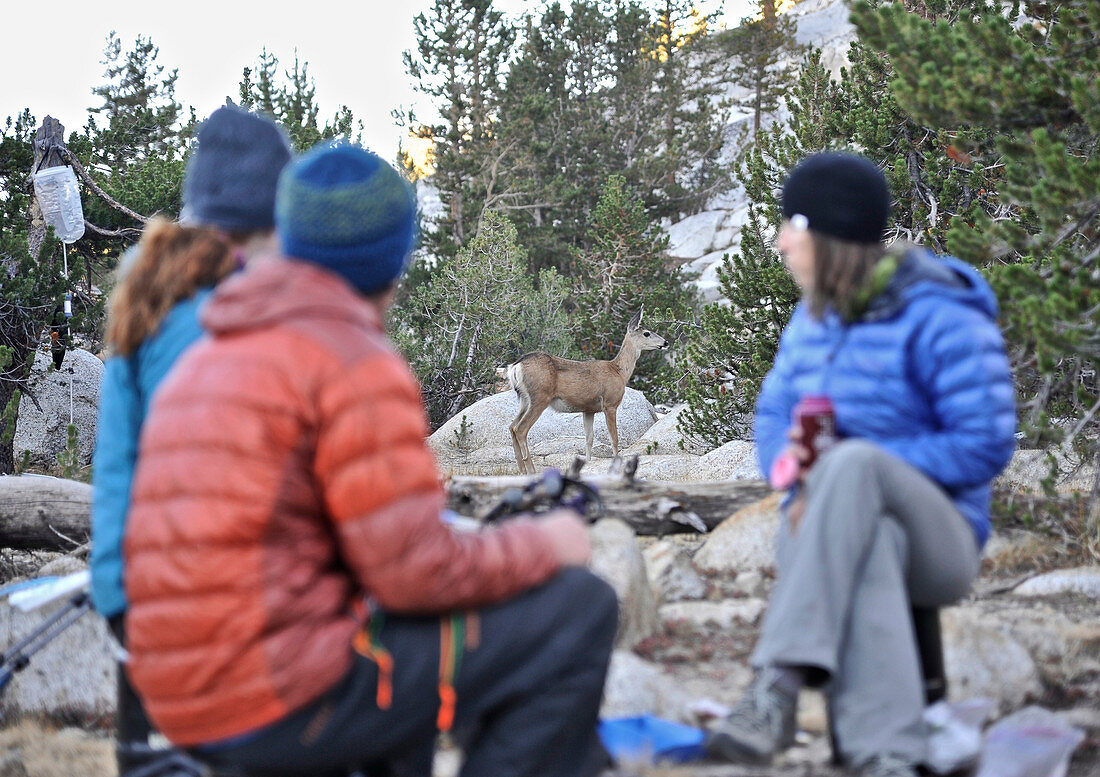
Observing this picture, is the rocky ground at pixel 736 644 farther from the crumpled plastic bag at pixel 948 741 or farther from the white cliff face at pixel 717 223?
the white cliff face at pixel 717 223

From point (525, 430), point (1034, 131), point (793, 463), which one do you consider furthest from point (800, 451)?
point (525, 430)

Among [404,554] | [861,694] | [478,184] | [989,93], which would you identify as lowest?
[861,694]

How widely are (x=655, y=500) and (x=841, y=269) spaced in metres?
2.57

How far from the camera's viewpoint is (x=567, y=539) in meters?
2.04

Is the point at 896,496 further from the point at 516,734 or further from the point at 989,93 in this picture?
the point at 989,93

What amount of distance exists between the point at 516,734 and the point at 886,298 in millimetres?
1619

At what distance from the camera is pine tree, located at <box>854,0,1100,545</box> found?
4172 mm

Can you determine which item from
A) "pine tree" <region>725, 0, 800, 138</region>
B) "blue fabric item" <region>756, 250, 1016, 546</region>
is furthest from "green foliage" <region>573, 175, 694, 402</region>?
"pine tree" <region>725, 0, 800, 138</region>

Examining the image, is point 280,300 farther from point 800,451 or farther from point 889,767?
point 889,767

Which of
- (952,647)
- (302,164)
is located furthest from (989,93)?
(302,164)

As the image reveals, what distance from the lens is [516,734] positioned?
6.46 feet

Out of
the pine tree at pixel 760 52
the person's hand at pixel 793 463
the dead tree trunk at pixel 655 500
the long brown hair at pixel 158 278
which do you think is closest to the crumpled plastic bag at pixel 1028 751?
the person's hand at pixel 793 463

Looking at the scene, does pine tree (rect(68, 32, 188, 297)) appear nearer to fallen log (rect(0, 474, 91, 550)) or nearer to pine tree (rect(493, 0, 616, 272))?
fallen log (rect(0, 474, 91, 550))

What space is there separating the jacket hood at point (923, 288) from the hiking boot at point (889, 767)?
1183 mm
